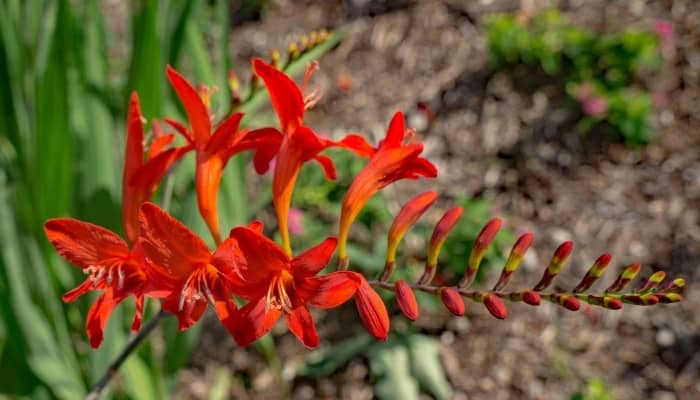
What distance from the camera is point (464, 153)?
3068mm

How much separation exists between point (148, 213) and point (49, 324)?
3.52 feet

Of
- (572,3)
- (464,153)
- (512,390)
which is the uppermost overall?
(572,3)

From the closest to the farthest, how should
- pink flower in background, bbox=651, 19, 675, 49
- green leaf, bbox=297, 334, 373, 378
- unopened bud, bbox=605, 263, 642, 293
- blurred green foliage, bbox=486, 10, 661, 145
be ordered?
unopened bud, bbox=605, 263, 642, 293 → green leaf, bbox=297, 334, 373, 378 → blurred green foliage, bbox=486, 10, 661, 145 → pink flower in background, bbox=651, 19, 675, 49

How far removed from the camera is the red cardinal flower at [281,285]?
0.96 m

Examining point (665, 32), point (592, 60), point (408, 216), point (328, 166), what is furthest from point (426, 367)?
point (665, 32)

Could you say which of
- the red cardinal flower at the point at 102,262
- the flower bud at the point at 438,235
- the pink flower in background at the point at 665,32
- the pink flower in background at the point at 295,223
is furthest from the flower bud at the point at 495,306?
the pink flower in background at the point at 665,32

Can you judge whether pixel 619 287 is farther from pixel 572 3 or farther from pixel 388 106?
pixel 572 3

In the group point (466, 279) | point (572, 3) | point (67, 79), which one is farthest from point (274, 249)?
point (572, 3)

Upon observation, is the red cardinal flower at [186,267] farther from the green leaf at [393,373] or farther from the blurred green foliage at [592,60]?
the blurred green foliage at [592,60]

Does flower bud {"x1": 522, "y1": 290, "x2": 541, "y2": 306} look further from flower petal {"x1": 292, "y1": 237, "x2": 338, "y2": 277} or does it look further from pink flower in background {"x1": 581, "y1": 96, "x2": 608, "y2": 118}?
pink flower in background {"x1": 581, "y1": 96, "x2": 608, "y2": 118}

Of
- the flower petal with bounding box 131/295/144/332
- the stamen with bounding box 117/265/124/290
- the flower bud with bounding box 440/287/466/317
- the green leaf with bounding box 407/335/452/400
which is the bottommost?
the green leaf with bounding box 407/335/452/400

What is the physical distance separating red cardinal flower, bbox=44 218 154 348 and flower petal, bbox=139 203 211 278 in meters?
0.07

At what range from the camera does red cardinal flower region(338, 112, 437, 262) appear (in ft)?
3.66

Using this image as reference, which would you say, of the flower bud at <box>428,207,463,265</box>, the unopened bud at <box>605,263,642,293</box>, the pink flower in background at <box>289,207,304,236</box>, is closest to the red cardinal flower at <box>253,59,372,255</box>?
the flower bud at <box>428,207,463,265</box>
